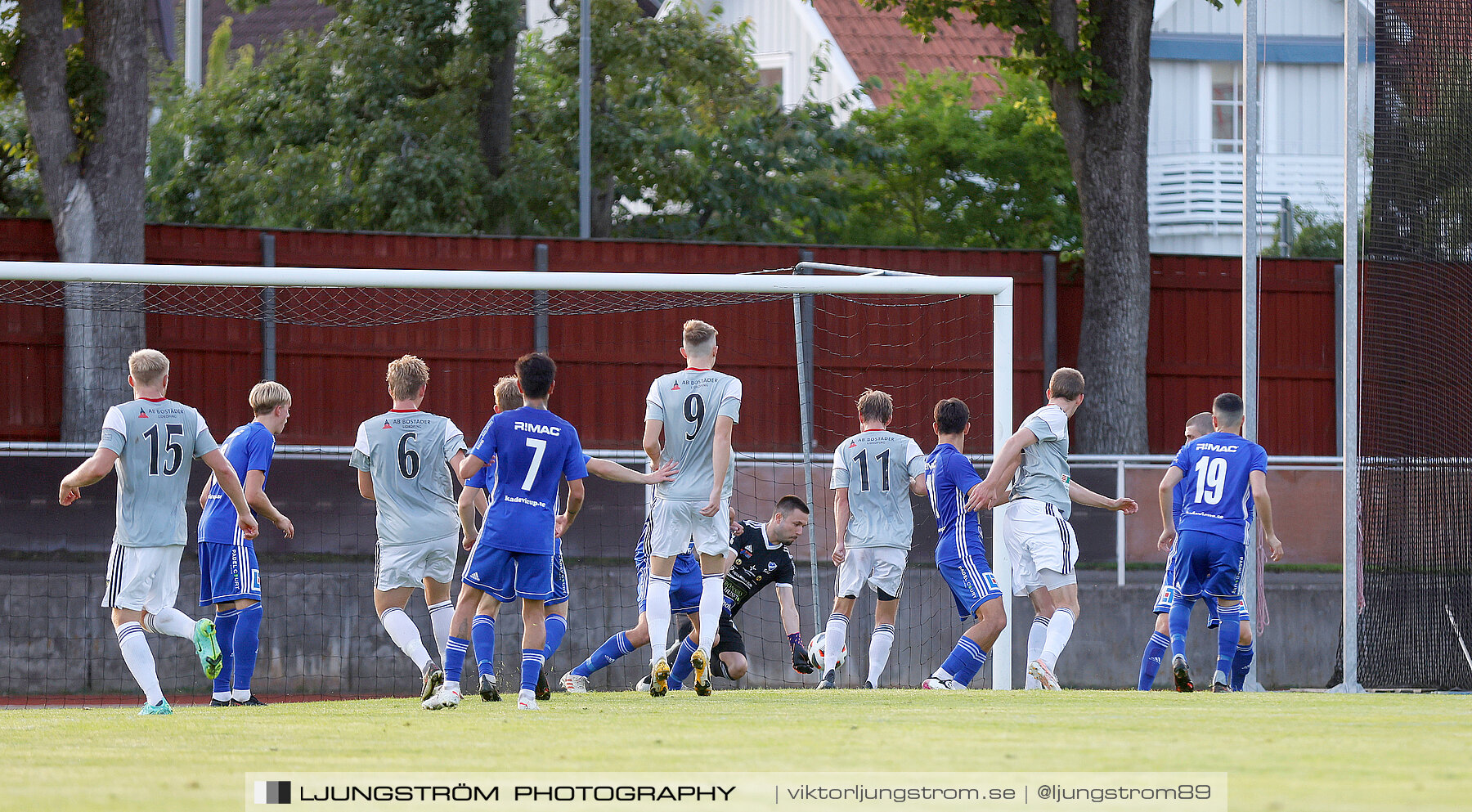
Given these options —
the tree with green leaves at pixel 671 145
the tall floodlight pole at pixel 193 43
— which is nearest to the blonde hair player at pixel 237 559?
the tree with green leaves at pixel 671 145

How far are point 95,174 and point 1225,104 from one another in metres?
21.6

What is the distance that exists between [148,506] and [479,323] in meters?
8.19

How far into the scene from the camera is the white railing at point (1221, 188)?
A: 27594 mm

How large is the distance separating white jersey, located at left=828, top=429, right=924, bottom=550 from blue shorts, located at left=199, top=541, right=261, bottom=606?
11.7ft

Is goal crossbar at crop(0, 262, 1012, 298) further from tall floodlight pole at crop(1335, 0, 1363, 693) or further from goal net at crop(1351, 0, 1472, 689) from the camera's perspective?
goal net at crop(1351, 0, 1472, 689)

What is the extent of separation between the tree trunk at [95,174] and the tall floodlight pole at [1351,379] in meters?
10.5

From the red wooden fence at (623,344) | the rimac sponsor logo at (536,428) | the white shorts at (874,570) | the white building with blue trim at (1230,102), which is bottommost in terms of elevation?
the white shorts at (874,570)

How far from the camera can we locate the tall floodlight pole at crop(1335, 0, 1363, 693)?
9719 mm

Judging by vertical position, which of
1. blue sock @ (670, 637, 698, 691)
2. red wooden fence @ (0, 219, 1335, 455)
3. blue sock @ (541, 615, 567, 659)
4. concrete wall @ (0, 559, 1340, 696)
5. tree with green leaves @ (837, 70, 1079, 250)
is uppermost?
tree with green leaves @ (837, 70, 1079, 250)

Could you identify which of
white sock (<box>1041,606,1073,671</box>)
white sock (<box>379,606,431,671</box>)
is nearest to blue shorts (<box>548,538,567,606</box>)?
white sock (<box>379,606,431,671</box>)

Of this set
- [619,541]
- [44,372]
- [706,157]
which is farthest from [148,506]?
[706,157]

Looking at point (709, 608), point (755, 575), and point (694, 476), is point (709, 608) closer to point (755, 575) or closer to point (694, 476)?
point (694, 476)

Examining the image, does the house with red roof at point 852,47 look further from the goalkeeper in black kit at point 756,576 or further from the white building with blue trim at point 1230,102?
the goalkeeper in black kit at point 756,576

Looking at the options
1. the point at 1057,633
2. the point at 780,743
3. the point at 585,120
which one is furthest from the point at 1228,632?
the point at 585,120
